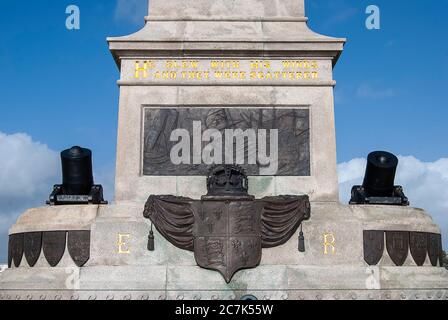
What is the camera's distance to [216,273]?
14.9 meters

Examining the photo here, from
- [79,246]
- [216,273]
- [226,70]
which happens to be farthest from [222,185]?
[79,246]

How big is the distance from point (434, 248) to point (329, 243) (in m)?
2.44

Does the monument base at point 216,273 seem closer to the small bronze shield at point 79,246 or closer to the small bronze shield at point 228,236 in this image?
the small bronze shield at point 79,246

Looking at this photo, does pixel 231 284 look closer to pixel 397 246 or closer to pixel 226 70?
pixel 397 246

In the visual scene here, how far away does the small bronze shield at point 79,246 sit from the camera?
15.1 m

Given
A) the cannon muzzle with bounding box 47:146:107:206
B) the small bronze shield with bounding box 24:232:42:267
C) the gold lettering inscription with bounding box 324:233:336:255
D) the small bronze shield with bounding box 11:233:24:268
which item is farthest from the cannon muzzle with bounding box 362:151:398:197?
the small bronze shield with bounding box 11:233:24:268

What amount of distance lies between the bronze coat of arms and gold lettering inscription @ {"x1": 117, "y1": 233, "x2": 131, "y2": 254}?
0.64m

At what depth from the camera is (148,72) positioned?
16766mm

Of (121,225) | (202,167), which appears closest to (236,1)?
(202,167)

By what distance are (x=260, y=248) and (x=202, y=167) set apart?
2.42 metres
